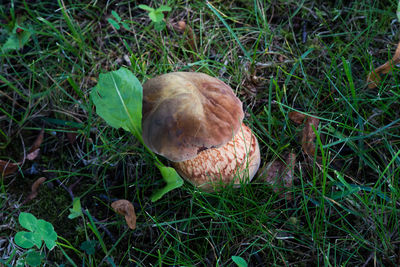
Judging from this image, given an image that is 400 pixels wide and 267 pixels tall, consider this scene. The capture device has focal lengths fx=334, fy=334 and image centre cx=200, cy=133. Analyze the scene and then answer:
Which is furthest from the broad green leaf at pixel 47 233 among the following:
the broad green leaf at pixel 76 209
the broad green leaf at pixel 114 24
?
the broad green leaf at pixel 114 24

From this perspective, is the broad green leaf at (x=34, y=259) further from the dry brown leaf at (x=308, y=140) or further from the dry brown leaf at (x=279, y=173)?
the dry brown leaf at (x=308, y=140)

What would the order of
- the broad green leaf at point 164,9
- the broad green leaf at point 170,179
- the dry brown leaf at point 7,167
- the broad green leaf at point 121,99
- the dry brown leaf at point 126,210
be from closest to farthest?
the broad green leaf at point 121,99
the broad green leaf at point 170,179
the dry brown leaf at point 126,210
the dry brown leaf at point 7,167
the broad green leaf at point 164,9

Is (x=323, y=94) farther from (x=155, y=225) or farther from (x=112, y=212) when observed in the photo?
(x=112, y=212)

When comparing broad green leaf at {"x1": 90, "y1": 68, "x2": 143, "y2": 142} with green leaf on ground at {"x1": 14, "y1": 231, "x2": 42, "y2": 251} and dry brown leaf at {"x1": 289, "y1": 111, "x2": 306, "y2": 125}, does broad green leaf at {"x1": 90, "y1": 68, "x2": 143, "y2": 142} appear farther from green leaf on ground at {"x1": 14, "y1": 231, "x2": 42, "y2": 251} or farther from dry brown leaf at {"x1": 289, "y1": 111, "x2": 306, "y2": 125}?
dry brown leaf at {"x1": 289, "y1": 111, "x2": 306, "y2": 125}

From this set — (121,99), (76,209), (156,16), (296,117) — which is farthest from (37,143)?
(296,117)

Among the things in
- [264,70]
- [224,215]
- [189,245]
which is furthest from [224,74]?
[189,245]

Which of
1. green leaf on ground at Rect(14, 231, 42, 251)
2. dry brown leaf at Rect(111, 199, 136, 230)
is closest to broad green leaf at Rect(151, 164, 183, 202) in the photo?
dry brown leaf at Rect(111, 199, 136, 230)

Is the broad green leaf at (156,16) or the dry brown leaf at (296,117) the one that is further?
the broad green leaf at (156,16)
